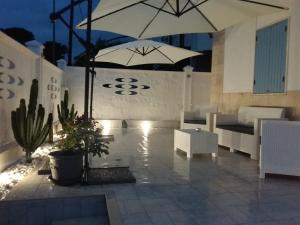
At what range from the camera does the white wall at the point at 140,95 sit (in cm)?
1128

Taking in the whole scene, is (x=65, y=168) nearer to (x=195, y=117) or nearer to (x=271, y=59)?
(x=271, y=59)

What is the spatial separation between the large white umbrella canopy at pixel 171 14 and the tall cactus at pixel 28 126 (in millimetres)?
1475

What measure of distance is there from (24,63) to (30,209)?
313 centimetres

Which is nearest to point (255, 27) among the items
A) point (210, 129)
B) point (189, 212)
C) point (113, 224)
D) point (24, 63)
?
point (210, 129)

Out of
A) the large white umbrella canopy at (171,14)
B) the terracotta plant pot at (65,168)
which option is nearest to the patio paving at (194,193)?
the terracotta plant pot at (65,168)

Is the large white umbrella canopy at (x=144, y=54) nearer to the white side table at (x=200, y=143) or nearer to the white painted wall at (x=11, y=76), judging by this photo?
the white painted wall at (x=11, y=76)

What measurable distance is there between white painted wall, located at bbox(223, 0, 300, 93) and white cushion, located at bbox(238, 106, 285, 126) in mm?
508

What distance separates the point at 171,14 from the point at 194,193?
3.32 meters

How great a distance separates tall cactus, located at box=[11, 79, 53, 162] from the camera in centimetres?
456

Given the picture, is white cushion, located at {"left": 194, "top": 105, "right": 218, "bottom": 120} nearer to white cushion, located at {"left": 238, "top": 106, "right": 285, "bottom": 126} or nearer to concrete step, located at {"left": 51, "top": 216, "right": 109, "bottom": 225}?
white cushion, located at {"left": 238, "top": 106, "right": 285, "bottom": 126}

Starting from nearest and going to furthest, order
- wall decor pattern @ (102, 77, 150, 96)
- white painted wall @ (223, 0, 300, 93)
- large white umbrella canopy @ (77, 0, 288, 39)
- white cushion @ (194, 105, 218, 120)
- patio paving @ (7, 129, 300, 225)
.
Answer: patio paving @ (7, 129, 300, 225)
large white umbrella canopy @ (77, 0, 288, 39)
white painted wall @ (223, 0, 300, 93)
white cushion @ (194, 105, 218, 120)
wall decor pattern @ (102, 77, 150, 96)

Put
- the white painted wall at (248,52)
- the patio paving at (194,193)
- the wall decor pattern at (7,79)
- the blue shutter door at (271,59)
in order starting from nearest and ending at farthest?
the patio paving at (194,193) → the wall decor pattern at (7,79) → the white painted wall at (248,52) → the blue shutter door at (271,59)

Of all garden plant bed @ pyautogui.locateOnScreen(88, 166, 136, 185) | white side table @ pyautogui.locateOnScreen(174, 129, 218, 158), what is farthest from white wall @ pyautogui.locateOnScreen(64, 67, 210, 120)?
garden plant bed @ pyautogui.locateOnScreen(88, 166, 136, 185)

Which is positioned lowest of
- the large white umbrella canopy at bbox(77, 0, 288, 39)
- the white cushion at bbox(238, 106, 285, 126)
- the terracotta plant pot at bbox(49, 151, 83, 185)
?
the terracotta plant pot at bbox(49, 151, 83, 185)
